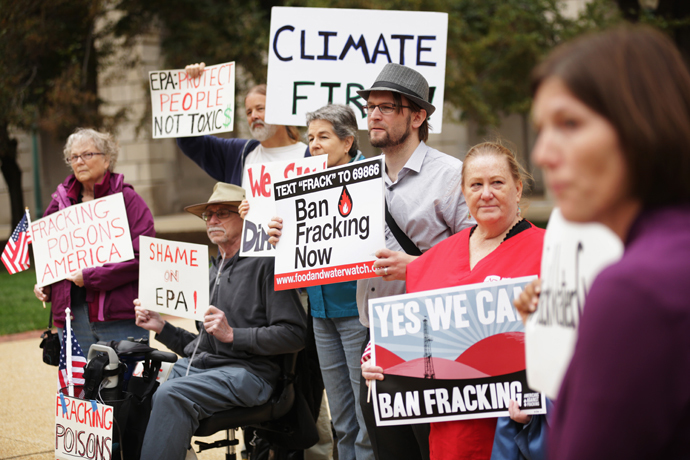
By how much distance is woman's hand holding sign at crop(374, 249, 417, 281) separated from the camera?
120 inches

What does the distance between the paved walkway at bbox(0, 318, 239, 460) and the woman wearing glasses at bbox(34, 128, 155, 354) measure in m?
1.04

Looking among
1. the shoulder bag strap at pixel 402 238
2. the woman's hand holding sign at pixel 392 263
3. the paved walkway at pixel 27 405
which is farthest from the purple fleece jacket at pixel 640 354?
the paved walkway at pixel 27 405

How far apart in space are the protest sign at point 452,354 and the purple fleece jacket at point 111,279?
2.31 metres

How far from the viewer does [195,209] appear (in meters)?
4.38

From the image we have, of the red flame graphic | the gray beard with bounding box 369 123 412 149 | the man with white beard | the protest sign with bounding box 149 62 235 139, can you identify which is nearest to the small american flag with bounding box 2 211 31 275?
the protest sign with bounding box 149 62 235 139

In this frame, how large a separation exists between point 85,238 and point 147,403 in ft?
4.53

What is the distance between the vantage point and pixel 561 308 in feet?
4.80

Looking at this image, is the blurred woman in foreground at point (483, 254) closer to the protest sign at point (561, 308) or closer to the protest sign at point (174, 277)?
the protest sign at point (561, 308)

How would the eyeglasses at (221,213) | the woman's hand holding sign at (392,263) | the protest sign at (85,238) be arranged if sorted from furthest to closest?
the protest sign at (85,238) → the eyeglasses at (221,213) → the woman's hand holding sign at (392,263)

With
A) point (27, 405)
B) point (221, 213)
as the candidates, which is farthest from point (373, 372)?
point (27, 405)

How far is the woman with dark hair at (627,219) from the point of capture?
0.95m

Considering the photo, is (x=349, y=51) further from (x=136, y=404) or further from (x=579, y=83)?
(x=579, y=83)

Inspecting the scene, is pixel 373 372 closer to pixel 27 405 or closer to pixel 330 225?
pixel 330 225

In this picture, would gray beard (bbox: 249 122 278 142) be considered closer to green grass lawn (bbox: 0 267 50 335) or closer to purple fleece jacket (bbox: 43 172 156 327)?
purple fleece jacket (bbox: 43 172 156 327)
